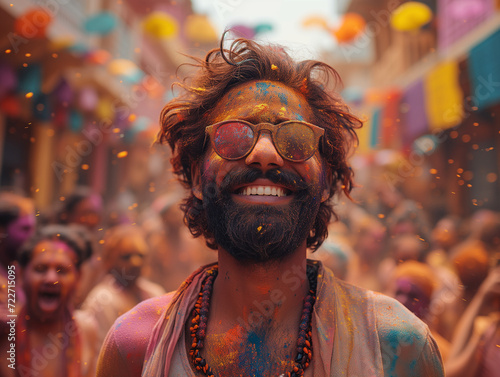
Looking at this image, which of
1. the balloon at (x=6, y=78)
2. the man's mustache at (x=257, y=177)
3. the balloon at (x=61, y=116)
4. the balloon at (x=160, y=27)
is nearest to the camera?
the man's mustache at (x=257, y=177)

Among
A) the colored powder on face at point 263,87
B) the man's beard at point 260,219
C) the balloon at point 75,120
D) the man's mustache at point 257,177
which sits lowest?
the man's beard at point 260,219

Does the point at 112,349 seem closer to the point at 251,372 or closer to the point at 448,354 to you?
the point at 251,372

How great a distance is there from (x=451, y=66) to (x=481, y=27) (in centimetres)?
166

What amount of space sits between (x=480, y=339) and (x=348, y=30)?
5234 mm

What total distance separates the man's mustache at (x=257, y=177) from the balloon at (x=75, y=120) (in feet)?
22.8

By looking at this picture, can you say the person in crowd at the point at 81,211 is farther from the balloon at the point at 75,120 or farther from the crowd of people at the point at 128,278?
the balloon at the point at 75,120

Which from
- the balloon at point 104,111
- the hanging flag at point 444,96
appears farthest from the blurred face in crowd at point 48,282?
the balloon at point 104,111

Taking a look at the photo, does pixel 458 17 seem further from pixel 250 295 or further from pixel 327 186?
pixel 250 295

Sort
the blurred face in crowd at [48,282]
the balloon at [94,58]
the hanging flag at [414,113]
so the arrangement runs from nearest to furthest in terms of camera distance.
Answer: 1. the blurred face in crowd at [48,282]
2. the balloon at [94,58]
3. the hanging flag at [414,113]

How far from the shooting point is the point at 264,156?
150 cm

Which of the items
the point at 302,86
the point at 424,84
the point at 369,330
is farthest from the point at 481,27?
the point at 369,330

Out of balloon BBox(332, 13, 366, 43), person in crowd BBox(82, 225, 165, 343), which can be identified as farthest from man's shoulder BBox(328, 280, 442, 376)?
balloon BBox(332, 13, 366, 43)

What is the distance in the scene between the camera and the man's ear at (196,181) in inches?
67.9

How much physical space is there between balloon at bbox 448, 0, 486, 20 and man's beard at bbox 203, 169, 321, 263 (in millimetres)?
8229
